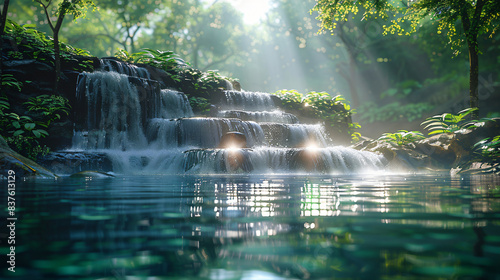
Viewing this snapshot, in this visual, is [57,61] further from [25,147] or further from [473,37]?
[473,37]

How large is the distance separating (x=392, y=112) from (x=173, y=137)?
20337mm

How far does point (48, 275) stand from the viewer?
1002mm

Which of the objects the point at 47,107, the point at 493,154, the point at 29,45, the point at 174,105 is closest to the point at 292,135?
the point at 174,105

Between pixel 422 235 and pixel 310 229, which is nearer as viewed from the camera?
pixel 422 235

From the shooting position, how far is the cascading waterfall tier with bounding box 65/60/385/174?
1002 centimetres

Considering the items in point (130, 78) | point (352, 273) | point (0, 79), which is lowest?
point (352, 273)

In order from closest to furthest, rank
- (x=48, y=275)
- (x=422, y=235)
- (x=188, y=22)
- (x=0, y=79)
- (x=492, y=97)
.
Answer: (x=48, y=275), (x=422, y=235), (x=0, y=79), (x=492, y=97), (x=188, y=22)

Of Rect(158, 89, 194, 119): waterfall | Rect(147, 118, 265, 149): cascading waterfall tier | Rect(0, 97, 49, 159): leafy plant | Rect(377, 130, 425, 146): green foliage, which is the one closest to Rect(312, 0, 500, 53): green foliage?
Rect(377, 130, 425, 146): green foliage

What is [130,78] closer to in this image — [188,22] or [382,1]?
[382,1]

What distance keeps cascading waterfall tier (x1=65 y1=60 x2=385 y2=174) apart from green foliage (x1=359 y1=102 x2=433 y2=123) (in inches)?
Result: 556

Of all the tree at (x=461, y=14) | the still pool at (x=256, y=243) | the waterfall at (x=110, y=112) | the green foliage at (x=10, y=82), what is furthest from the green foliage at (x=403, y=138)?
the green foliage at (x=10, y=82)

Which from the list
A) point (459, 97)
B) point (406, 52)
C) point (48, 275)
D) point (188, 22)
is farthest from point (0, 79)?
point (188, 22)

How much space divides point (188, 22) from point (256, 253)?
145 feet

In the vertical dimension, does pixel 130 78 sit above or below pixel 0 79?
above
